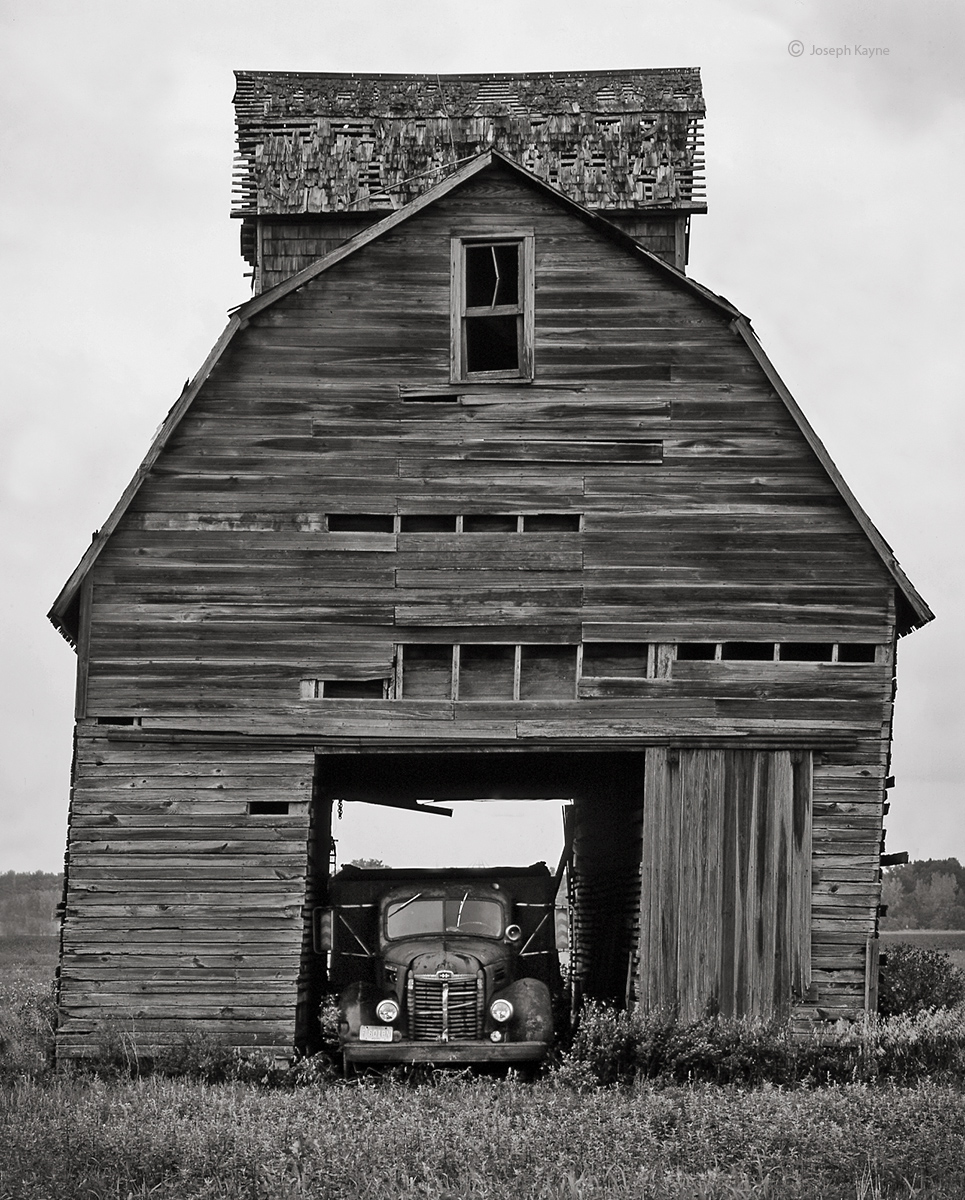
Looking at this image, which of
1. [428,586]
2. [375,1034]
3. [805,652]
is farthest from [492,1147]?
[805,652]

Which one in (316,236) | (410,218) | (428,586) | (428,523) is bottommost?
(428,586)

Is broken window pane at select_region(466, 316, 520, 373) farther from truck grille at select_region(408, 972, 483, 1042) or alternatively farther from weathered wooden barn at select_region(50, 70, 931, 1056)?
truck grille at select_region(408, 972, 483, 1042)

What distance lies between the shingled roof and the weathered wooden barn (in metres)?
5.70

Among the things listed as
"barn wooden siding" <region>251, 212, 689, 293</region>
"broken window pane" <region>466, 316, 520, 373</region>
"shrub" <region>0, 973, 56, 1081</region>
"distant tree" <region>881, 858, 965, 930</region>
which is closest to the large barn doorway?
"shrub" <region>0, 973, 56, 1081</region>

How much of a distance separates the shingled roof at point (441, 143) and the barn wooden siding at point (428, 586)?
5717 millimetres

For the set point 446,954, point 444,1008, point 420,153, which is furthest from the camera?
point 420,153

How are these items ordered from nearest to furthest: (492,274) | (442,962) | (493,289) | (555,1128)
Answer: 1. (555,1128)
2. (442,962)
3. (492,274)
4. (493,289)

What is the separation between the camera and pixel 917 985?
19688 mm

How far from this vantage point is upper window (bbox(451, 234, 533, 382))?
17.2 m

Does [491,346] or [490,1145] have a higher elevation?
[491,346]

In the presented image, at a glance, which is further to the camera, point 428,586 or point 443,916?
point 443,916

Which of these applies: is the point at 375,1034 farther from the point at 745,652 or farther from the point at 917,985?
the point at 917,985

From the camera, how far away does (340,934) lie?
57.6 ft

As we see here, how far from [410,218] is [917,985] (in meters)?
11.2
